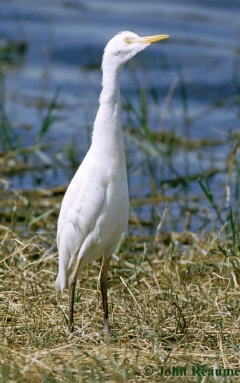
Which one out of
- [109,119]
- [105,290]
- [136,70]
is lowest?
[105,290]

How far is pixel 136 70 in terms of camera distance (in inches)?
458

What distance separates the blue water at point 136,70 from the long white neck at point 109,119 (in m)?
3.27

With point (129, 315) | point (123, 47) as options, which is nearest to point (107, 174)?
point (123, 47)

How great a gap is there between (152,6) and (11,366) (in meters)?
11.5

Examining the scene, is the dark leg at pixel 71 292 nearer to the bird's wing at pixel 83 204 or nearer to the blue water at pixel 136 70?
the bird's wing at pixel 83 204

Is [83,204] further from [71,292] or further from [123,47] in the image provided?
[123,47]

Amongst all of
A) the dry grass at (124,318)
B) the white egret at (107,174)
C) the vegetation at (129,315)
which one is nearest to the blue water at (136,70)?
the vegetation at (129,315)

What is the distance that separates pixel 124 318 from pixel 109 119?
1165 mm

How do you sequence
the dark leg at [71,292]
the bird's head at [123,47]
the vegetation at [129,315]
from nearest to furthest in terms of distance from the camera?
the vegetation at [129,315]
the bird's head at [123,47]
the dark leg at [71,292]

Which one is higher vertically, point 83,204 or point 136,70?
point 83,204

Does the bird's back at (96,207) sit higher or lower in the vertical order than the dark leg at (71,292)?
higher

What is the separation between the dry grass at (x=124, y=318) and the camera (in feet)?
12.0

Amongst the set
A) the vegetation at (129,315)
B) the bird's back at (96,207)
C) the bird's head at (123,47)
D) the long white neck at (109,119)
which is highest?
the bird's head at (123,47)

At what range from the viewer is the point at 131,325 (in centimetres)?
436
